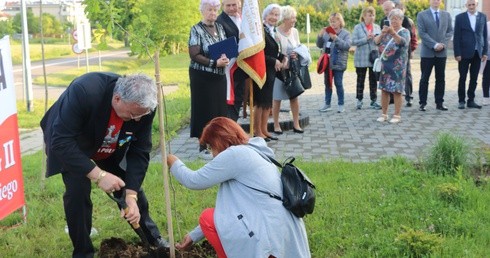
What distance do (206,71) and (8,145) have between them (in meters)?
2.68

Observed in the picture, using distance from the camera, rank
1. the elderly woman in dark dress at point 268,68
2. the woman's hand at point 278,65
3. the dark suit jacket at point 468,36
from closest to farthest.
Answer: the elderly woman in dark dress at point 268,68 < the woman's hand at point 278,65 < the dark suit jacket at point 468,36

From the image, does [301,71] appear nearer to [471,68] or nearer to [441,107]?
[441,107]

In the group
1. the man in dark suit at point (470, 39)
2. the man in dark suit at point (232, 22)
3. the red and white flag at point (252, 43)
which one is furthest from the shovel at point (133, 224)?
the man in dark suit at point (470, 39)

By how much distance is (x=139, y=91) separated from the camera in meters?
3.31

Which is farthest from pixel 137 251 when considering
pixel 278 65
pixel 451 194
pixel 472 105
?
pixel 472 105

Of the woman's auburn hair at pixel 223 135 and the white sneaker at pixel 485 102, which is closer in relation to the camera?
the woman's auburn hair at pixel 223 135

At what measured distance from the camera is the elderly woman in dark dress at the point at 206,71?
6652mm

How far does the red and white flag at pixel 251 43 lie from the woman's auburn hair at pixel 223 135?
9.76 ft

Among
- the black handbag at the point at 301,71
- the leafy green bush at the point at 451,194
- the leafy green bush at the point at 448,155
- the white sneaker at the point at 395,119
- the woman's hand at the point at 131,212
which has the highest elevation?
the black handbag at the point at 301,71

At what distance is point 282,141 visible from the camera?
8.29 meters

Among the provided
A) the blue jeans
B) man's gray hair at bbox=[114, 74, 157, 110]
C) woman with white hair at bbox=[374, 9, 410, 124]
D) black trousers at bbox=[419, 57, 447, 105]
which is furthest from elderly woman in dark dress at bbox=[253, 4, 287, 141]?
man's gray hair at bbox=[114, 74, 157, 110]

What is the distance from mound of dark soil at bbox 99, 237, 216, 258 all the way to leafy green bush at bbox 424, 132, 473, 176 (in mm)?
2783

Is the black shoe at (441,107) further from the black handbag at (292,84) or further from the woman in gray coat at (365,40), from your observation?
the black handbag at (292,84)

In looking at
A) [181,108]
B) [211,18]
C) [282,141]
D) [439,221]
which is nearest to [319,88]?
[181,108]
